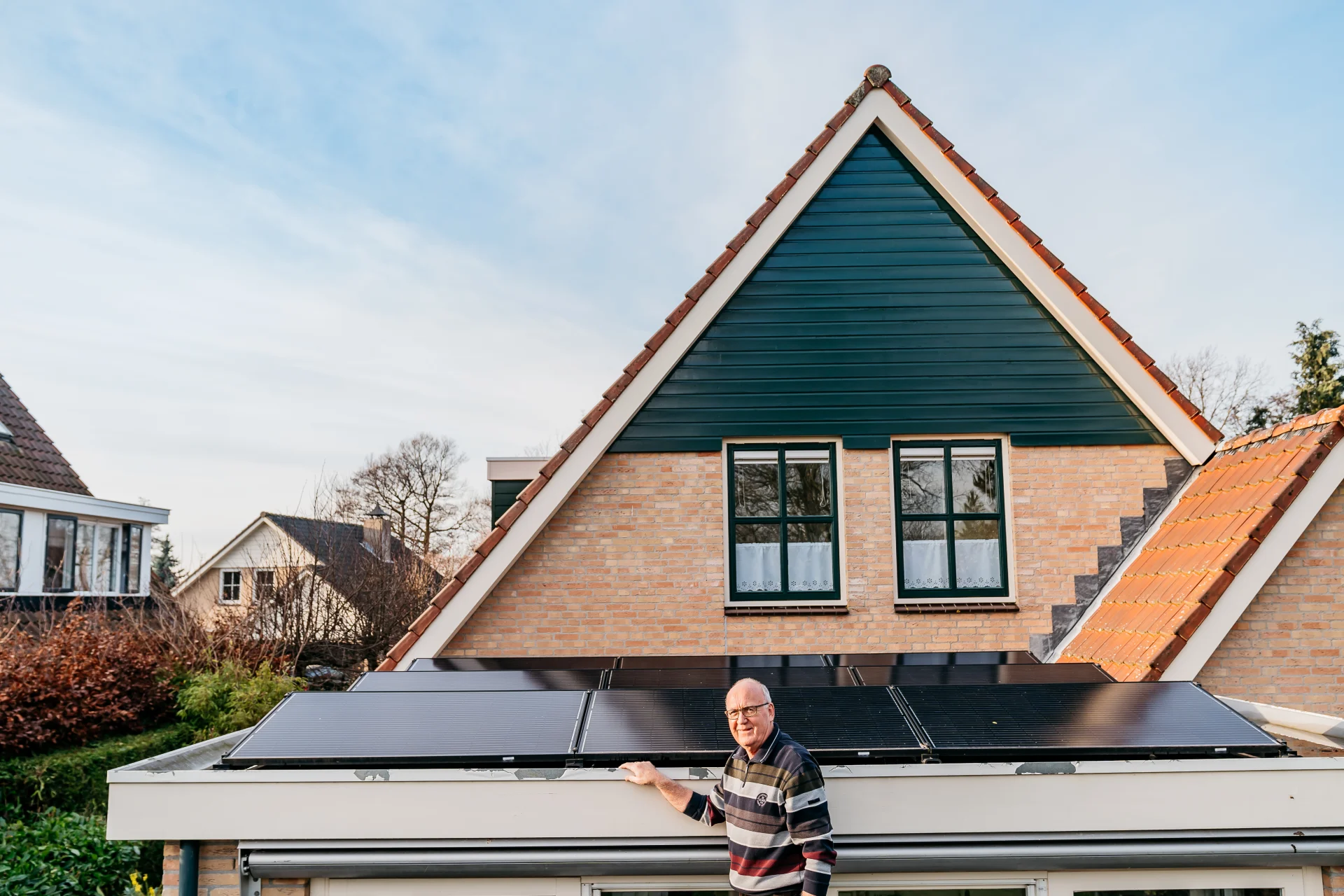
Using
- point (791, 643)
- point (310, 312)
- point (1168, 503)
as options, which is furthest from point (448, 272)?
point (1168, 503)

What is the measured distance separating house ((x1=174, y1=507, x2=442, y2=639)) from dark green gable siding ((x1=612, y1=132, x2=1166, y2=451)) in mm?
15324

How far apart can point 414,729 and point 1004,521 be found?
614 centimetres

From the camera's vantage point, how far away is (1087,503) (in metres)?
8.27

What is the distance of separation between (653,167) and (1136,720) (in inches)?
497

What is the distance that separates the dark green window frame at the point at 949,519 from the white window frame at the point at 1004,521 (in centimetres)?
1

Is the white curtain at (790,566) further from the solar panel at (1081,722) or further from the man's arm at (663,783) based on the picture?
the man's arm at (663,783)

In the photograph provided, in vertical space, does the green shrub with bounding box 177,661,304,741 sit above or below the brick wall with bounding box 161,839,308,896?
below

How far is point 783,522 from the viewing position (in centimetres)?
841

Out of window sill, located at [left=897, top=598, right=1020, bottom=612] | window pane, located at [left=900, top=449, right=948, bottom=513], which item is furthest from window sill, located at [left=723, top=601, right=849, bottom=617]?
window pane, located at [left=900, top=449, right=948, bottom=513]

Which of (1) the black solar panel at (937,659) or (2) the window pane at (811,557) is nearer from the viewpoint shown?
(1) the black solar panel at (937,659)

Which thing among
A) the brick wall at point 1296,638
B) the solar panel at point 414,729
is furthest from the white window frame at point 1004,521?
the solar panel at point 414,729

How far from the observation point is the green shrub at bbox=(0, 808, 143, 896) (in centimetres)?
829

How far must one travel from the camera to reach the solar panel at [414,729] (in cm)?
430

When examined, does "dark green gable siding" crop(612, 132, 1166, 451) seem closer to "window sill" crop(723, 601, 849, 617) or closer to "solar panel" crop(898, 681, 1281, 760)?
"window sill" crop(723, 601, 849, 617)
